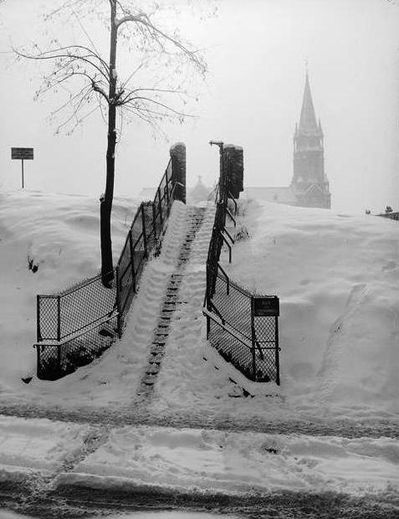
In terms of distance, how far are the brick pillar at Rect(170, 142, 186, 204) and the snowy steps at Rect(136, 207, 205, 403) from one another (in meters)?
2.94

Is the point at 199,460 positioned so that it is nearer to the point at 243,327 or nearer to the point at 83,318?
the point at 243,327

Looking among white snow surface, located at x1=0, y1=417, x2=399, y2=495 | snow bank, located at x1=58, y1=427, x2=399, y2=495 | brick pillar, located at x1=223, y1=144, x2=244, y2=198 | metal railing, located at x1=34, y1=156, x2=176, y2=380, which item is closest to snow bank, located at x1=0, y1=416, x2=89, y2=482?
white snow surface, located at x1=0, y1=417, x2=399, y2=495

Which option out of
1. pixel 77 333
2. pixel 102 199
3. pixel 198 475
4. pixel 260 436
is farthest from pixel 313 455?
pixel 102 199

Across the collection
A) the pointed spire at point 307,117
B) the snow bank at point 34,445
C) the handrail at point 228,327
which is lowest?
the snow bank at point 34,445

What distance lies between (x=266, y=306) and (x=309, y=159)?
90808 millimetres

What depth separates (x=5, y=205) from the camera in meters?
16.7

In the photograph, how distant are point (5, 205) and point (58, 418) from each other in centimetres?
1196

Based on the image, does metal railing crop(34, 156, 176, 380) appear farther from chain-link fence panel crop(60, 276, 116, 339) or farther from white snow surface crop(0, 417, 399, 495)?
white snow surface crop(0, 417, 399, 495)

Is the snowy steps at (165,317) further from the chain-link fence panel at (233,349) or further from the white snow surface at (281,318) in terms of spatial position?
the chain-link fence panel at (233,349)

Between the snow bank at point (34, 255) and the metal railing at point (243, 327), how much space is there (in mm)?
3573

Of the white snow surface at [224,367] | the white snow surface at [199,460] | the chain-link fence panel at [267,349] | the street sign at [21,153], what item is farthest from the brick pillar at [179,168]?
the white snow surface at [199,460]

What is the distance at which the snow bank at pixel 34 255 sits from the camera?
9.34 meters

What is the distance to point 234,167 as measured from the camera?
56.5 ft

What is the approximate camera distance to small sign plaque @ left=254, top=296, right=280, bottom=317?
26.4ft
